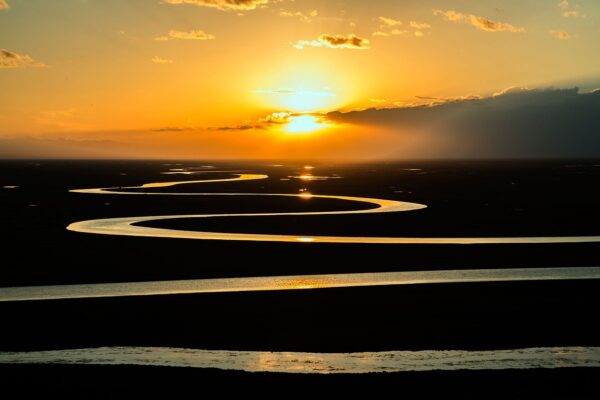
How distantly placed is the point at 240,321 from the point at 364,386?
4789mm

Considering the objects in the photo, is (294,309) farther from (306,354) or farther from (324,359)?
(324,359)

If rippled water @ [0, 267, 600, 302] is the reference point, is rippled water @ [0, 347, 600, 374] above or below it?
above

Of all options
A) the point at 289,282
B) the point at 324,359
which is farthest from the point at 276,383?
the point at 289,282

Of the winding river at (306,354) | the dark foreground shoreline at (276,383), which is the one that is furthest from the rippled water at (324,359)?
the dark foreground shoreline at (276,383)

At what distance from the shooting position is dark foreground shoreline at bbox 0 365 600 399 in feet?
30.6

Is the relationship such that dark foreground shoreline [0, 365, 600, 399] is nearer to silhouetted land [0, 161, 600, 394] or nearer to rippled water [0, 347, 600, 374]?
silhouetted land [0, 161, 600, 394]

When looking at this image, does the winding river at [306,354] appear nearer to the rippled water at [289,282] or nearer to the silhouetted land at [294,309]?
the rippled water at [289,282]

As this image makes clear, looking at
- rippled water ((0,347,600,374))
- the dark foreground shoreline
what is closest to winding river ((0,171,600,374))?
rippled water ((0,347,600,374))

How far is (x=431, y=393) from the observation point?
9.33 metres

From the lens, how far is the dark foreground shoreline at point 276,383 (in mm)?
9328

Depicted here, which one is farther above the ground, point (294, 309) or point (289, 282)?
point (294, 309)

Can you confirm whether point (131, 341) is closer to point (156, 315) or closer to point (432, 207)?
point (156, 315)

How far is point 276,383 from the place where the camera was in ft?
32.0

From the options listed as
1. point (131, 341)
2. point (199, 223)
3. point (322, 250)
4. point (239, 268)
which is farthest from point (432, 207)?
point (131, 341)
